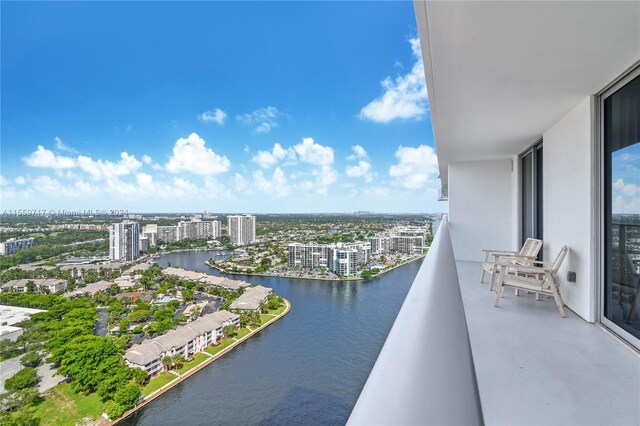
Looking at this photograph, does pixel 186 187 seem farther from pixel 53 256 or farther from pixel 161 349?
pixel 161 349

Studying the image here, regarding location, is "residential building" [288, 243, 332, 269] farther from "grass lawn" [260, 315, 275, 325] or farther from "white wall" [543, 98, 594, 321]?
"white wall" [543, 98, 594, 321]

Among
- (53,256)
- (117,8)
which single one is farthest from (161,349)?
(117,8)

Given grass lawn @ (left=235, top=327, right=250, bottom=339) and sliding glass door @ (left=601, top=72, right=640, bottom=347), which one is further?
grass lawn @ (left=235, top=327, right=250, bottom=339)

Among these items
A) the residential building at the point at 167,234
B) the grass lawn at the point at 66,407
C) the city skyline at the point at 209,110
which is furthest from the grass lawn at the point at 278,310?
the residential building at the point at 167,234

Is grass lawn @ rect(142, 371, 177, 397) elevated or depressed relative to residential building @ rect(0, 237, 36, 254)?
depressed

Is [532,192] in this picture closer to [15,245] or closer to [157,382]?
[157,382]

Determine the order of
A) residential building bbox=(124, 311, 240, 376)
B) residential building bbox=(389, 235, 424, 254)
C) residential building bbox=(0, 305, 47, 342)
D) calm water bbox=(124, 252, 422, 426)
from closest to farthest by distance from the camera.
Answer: calm water bbox=(124, 252, 422, 426)
residential building bbox=(124, 311, 240, 376)
residential building bbox=(0, 305, 47, 342)
residential building bbox=(389, 235, 424, 254)

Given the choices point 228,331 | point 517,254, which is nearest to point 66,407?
point 228,331

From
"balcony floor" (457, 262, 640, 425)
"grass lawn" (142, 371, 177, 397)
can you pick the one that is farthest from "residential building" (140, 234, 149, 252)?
"balcony floor" (457, 262, 640, 425)
